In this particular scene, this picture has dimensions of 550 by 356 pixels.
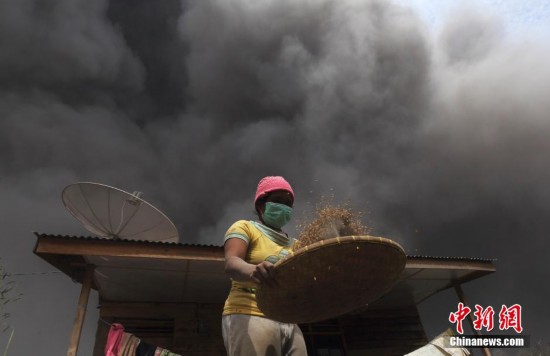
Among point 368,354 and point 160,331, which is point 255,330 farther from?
point 368,354

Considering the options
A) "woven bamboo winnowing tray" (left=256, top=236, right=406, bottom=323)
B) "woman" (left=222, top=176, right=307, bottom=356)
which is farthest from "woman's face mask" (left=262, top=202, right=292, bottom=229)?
"woven bamboo winnowing tray" (left=256, top=236, right=406, bottom=323)

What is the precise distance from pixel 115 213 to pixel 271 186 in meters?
6.80

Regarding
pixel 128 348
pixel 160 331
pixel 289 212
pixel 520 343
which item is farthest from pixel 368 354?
pixel 289 212

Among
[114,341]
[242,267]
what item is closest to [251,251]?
[242,267]

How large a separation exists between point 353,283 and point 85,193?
7183mm

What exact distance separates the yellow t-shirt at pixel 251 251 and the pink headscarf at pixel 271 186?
195 mm

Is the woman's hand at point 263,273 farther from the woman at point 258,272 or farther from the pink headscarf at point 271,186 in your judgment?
the pink headscarf at point 271,186

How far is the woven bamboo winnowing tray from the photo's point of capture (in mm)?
1638

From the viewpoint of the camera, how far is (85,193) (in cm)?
752

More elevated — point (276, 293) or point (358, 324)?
point (358, 324)

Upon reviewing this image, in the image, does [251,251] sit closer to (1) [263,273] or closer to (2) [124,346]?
(1) [263,273]

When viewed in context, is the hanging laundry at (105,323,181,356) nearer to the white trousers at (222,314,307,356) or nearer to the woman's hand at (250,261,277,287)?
the white trousers at (222,314,307,356)

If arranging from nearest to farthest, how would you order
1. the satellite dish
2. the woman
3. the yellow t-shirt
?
the woman → the yellow t-shirt → the satellite dish

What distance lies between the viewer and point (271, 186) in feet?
7.25
